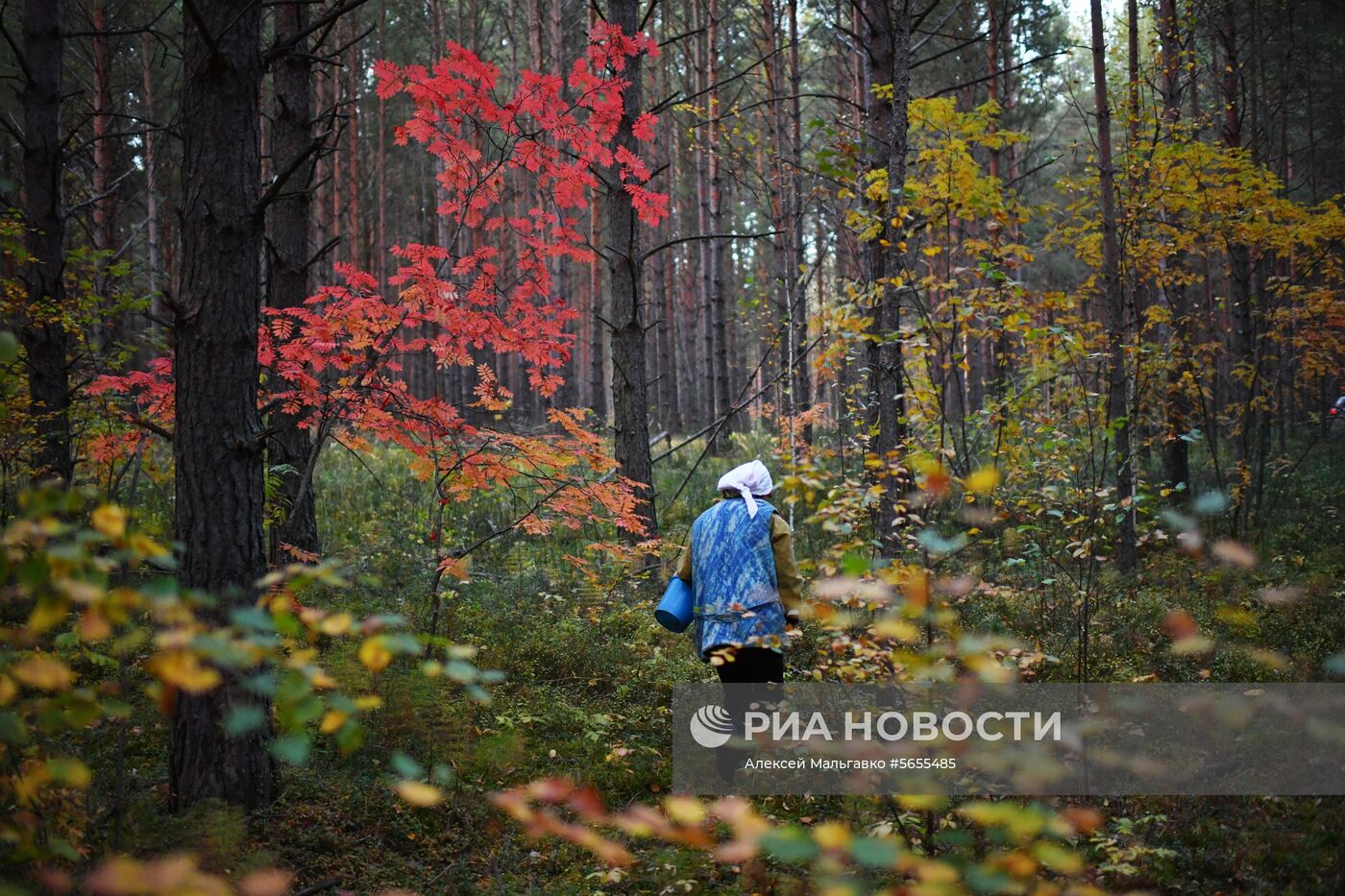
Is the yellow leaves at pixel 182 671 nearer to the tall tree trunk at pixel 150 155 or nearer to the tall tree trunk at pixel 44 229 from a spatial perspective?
the tall tree trunk at pixel 44 229

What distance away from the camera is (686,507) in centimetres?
1198

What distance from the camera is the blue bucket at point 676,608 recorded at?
15.9ft

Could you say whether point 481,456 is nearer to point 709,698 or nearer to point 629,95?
point 709,698

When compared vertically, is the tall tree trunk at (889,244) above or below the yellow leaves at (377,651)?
above

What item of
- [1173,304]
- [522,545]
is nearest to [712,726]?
[522,545]

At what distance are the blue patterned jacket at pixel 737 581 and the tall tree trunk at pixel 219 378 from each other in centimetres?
231

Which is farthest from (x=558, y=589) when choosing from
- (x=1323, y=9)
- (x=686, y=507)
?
(x=1323, y=9)

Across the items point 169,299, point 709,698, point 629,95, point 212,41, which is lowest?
point 709,698

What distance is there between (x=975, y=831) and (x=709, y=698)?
2.10 m

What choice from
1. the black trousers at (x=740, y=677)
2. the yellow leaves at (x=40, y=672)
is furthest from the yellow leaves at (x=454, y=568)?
the yellow leaves at (x=40, y=672)

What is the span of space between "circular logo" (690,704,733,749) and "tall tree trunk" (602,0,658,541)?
232cm

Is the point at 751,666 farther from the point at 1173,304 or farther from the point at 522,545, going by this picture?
the point at 1173,304

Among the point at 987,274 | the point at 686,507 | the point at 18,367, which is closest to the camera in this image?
the point at 987,274

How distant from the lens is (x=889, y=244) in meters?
5.93
